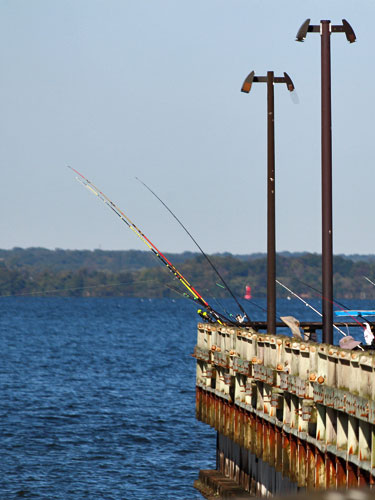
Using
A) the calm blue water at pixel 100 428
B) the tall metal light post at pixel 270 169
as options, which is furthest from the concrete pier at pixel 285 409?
the calm blue water at pixel 100 428

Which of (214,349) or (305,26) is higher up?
(305,26)

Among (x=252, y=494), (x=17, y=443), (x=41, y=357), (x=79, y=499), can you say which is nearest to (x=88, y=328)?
(x=41, y=357)

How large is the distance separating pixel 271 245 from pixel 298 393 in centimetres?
685

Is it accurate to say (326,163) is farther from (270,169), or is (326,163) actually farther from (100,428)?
(100,428)

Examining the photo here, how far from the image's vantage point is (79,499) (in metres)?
29.9

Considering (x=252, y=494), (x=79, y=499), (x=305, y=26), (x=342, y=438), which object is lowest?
(x=79, y=499)

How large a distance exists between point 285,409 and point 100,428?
1041 inches

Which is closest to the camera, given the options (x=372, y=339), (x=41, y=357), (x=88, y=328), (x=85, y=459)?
(x=372, y=339)

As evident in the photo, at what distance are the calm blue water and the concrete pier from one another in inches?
232

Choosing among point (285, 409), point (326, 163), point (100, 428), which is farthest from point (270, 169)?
point (100, 428)

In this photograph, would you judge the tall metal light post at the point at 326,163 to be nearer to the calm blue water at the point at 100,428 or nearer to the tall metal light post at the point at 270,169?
the tall metal light post at the point at 270,169

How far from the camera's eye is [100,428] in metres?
43.3

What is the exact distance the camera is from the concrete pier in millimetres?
13969

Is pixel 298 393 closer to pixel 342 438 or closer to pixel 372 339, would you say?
pixel 342 438
